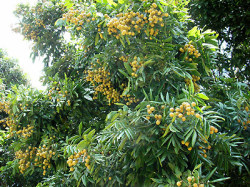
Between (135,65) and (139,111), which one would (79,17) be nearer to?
(135,65)

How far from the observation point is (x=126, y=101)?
2986 mm

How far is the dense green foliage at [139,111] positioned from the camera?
1.96 m

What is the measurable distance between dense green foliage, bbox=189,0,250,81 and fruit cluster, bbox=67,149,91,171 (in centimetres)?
297

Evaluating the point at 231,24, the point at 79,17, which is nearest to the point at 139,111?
the point at 79,17

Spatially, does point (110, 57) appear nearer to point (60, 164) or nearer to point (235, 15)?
point (60, 164)

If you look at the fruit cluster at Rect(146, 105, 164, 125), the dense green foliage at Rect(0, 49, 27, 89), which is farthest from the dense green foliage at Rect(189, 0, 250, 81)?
the dense green foliage at Rect(0, 49, 27, 89)

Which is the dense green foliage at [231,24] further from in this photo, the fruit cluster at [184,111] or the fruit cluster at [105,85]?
the fruit cluster at [184,111]

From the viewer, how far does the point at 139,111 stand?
6.41ft

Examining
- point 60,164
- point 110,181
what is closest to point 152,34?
point 110,181

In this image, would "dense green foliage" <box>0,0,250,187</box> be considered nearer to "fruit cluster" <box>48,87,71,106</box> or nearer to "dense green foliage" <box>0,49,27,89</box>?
"fruit cluster" <box>48,87,71,106</box>

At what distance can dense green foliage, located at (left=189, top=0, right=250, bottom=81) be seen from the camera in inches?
167

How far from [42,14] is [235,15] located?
337 cm

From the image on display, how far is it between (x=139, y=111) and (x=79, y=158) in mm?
855

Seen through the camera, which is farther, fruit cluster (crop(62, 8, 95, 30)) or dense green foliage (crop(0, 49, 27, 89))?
dense green foliage (crop(0, 49, 27, 89))
